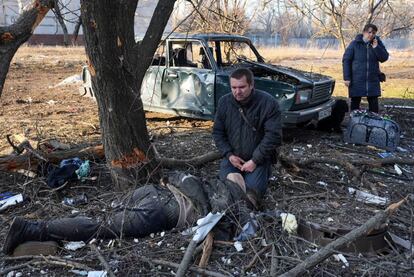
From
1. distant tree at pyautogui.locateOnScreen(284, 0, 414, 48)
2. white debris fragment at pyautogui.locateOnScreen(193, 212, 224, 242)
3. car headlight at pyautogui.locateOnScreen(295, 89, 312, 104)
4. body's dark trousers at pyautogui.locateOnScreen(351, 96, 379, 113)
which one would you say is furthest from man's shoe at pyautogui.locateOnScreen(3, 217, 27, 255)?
distant tree at pyautogui.locateOnScreen(284, 0, 414, 48)

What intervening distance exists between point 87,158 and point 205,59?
2948 millimetres

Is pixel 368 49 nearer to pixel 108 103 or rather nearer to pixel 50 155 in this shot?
pixel 108 103

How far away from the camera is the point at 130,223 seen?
134 inches

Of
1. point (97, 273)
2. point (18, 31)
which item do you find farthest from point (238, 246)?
point (18, 31)

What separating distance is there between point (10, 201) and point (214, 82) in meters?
3.65

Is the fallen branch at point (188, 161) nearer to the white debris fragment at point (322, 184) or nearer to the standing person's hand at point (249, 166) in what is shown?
the standing person's hand at point (249, 166)

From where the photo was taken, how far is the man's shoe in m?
3.12

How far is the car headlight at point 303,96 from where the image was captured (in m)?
6.27

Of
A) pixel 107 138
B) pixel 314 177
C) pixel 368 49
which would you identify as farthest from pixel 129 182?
pixel 368 49

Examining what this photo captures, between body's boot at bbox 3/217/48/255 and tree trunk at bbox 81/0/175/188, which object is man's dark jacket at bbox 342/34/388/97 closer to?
tree trunk at bbox 81/0/175/188

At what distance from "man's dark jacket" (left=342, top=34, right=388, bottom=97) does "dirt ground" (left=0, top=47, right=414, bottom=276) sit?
35.9 inches

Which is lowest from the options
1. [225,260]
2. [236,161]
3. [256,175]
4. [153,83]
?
[225,260]

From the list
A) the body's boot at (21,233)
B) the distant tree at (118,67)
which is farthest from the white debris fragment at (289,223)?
the body's boot at (21,233)

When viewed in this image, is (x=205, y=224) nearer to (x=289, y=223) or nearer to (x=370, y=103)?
(x=289, y=223)
